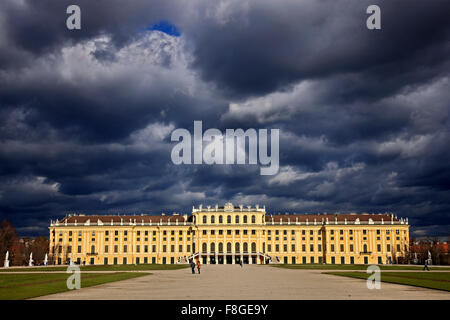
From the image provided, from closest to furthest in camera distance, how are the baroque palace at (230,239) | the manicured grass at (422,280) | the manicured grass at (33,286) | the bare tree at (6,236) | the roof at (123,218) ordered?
the manicured grass at (33,286), the manicured grass at (422,280), the bare tree at (6,236), the baroque palace at (230,239), the roof at (123,218)

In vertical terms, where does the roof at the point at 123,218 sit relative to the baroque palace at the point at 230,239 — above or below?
above

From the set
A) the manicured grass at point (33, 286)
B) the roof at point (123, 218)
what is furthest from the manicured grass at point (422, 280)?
the roof at point (123, 218)

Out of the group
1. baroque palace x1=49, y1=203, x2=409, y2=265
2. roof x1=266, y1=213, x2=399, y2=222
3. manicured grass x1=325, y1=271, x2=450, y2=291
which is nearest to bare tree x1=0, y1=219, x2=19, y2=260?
baroque palace x1=49, y1=203, x2=409, y2=265

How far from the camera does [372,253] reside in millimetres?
120875

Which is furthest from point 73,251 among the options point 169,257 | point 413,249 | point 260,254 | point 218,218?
point 413,249

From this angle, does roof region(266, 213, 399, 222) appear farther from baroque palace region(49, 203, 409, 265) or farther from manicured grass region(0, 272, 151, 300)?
manicured grass region(0, 272, 151, 300)

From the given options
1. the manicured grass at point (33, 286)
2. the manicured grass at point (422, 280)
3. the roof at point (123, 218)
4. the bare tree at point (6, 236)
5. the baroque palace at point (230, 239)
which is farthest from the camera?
the roof at point (123, 218)

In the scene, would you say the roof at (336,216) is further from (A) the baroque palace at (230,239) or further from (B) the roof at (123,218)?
(B) the roof at (123,218)

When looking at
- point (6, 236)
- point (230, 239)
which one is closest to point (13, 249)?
point (6, 236)

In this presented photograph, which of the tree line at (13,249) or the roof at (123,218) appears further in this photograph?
the roof at (123,218)

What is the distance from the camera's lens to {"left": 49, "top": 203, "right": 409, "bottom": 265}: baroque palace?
120688 mm

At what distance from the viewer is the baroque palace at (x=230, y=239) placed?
121 metres

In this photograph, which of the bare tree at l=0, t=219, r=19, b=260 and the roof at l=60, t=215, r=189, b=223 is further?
the roof at l=60, t=215, r=189, b=223

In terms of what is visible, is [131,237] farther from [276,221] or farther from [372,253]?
[372,253]
